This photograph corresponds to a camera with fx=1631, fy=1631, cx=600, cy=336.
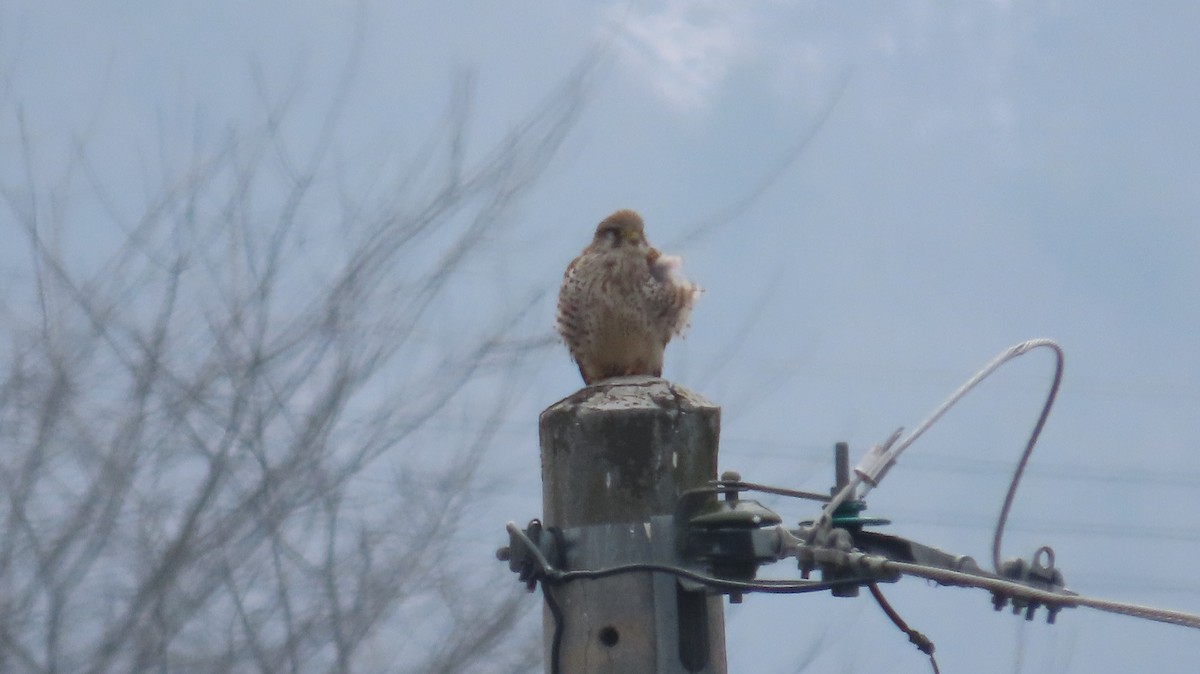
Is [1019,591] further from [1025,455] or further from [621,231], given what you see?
[621,231]

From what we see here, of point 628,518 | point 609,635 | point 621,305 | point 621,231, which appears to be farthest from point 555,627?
point 621,231

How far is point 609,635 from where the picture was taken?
332cm

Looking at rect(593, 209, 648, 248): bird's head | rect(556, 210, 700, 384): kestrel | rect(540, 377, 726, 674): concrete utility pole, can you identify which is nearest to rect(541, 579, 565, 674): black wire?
rect(540, 377, 726, 674): concrete utility pole

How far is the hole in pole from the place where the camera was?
131 inches

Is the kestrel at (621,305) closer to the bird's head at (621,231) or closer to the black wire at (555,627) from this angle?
the bird's head at (621,231)

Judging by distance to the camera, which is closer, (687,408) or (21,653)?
(687,408)

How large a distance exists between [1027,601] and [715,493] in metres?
0.67

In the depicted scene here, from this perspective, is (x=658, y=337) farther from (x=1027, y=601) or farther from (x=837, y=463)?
(x=1027, y=601)

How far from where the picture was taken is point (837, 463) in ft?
11.4

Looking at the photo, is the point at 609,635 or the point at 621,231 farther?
the point at 621,231

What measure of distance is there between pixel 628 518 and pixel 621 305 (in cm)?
133

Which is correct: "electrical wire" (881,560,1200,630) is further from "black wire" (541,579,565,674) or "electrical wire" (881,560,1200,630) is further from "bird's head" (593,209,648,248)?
"bird's head" (593,209,648,248)

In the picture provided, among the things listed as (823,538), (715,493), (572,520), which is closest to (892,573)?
(823,538)

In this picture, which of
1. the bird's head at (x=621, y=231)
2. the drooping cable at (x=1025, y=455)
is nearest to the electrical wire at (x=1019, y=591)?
the drooping cable at (x=1025, y=455)
